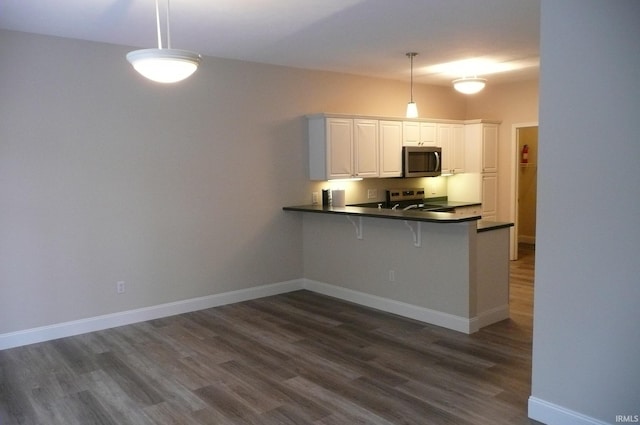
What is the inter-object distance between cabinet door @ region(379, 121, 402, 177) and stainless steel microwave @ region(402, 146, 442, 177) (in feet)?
0.27

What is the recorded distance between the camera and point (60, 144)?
4.41 metres

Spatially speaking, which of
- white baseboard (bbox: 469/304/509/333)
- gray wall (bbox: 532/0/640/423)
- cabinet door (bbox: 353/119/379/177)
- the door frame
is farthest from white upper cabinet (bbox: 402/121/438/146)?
gray wall (bbox: 532/0/640/423)

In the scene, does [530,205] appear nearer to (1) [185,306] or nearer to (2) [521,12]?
(2) [521,12]

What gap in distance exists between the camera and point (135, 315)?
491 cm

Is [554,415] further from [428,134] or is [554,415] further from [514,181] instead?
[514,181]

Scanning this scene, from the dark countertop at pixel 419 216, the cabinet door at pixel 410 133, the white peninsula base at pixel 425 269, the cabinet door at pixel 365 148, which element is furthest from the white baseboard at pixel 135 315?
the cabinet door at pixel 410 133

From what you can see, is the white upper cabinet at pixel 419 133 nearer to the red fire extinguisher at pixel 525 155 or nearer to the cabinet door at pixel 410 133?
the cabinet door at pixel 410 133

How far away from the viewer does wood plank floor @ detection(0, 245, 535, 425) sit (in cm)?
305

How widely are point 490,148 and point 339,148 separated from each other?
2.86m

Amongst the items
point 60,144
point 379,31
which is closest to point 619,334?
point 379,31

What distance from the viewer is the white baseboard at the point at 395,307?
447 cm

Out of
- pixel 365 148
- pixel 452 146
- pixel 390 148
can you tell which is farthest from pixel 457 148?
pixel 365 148

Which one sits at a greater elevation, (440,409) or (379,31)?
(379,31)

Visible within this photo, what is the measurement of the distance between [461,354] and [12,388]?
3.30 m
